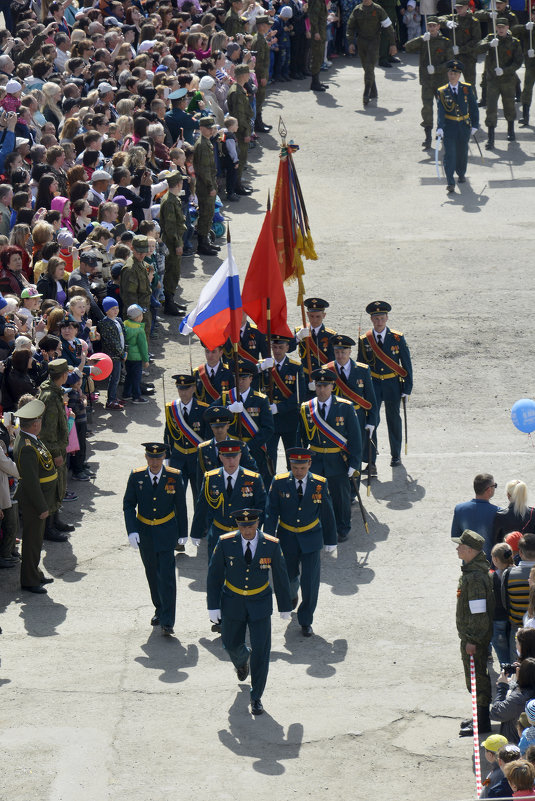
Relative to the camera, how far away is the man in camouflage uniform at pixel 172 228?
18219 millimetres

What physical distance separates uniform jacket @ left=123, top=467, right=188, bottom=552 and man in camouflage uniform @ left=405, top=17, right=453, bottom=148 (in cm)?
1330

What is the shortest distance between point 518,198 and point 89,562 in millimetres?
11032

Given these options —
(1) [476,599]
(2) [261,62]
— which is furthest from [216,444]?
(2) [261,62]

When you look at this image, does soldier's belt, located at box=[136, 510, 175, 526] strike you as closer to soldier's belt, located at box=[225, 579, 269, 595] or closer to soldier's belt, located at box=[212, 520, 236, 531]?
soldier's belt, located at box=[212, 520, 236, 531]

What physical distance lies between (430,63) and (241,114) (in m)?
3.49

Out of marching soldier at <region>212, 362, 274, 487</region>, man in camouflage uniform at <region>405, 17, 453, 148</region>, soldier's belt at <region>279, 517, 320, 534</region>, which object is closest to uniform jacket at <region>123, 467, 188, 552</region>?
soldier's belt at <region>279, 517, 320, 534</region>

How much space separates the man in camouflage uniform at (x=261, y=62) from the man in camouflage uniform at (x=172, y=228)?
6.83 metres

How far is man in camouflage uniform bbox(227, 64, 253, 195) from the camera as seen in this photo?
2217 cm

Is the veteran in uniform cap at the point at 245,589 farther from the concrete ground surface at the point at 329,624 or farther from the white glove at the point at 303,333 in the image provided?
the white glove at the point at 303,333

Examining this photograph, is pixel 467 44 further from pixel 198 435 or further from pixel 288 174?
pixel 198 435

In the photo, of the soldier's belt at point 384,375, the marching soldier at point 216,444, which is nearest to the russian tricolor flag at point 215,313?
the marching soldier at point 216,444

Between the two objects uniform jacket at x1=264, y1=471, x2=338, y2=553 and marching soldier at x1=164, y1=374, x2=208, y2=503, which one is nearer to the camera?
uniform jacket at x1=264, y1=471, x2=338, y2=553

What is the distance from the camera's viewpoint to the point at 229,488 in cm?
1198

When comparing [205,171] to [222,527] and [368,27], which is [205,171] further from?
[222,527]
